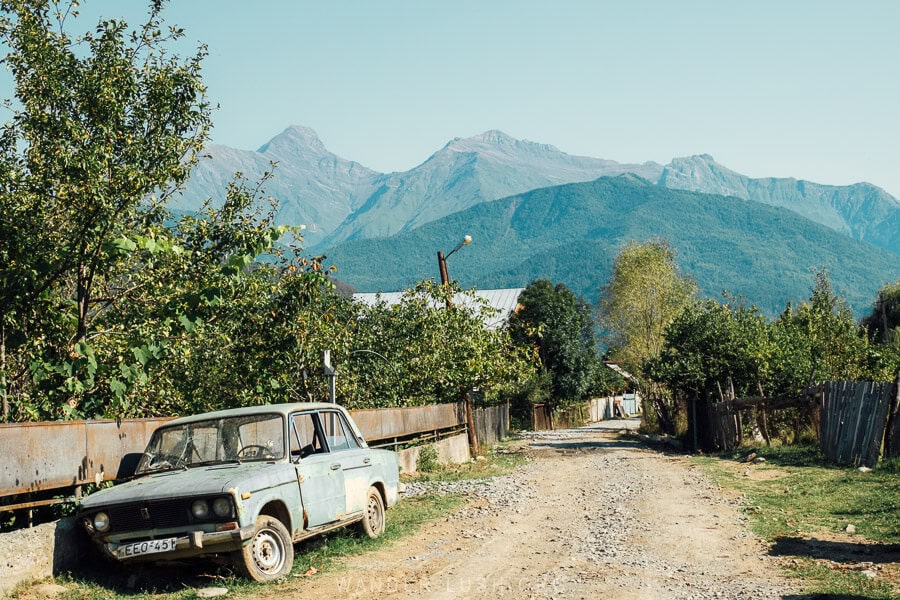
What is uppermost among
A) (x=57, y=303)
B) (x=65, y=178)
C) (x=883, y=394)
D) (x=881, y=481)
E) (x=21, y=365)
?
(x=65, y=178)

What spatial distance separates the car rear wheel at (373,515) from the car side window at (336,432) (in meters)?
0.65

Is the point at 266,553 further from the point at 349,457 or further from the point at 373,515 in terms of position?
the point at 373,515

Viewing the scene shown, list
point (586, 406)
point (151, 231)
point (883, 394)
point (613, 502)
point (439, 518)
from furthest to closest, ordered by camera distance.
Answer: point (586, 406) → point (883, 394) → point (613, 502) → point (439, 518) → point (151, 231)

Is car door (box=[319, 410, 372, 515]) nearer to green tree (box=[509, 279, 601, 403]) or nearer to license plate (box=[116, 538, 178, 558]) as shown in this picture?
license plate (box=[116, 538, 178, 558])

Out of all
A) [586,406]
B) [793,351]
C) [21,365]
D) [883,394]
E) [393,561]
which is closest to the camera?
[393,561]

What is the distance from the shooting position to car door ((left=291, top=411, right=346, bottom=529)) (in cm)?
980

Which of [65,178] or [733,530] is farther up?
[65,178]

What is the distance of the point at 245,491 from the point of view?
862cm

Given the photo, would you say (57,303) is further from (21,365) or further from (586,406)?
(586,406)

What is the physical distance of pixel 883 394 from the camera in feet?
60.0

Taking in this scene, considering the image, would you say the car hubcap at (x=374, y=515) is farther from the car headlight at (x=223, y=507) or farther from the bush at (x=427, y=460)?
the bush at (x=427, y=460)

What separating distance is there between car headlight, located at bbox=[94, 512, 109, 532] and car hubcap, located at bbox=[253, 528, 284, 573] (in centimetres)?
140

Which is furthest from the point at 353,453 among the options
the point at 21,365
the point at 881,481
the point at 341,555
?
the point at 881,481

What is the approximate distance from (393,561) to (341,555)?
70 cm
